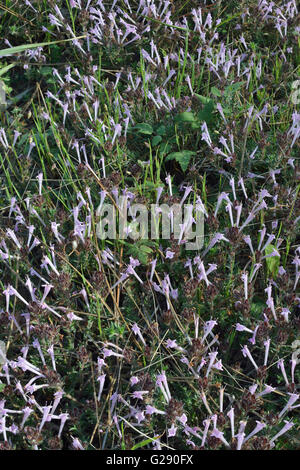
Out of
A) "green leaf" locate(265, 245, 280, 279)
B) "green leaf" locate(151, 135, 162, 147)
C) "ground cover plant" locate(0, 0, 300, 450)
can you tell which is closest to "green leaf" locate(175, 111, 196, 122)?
"ground cover plant" locate(0, 0, 300, 450)

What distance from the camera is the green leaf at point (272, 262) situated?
127 inches

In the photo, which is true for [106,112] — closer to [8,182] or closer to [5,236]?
[8,182]

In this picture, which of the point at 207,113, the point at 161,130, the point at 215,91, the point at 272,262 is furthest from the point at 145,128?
the point at 272,262

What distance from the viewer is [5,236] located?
3447mm

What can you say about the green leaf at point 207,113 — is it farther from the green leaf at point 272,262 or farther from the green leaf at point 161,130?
the green leaf at point 272,262

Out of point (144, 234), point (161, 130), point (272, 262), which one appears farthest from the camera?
point (161, 130)

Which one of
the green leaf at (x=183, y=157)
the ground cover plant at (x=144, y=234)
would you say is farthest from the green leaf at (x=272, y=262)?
the green leaf at (x=183, y=157)

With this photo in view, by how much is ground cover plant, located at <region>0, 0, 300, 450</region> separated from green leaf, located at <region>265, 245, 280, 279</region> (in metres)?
0.01

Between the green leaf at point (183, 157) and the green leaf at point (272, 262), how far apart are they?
776mm

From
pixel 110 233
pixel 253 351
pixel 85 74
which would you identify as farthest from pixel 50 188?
pixel 253 351

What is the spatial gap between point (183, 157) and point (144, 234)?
2.14ft

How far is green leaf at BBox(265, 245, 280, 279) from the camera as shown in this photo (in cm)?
323

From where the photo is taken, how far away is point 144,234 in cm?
338

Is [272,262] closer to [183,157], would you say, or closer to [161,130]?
[183,157]
